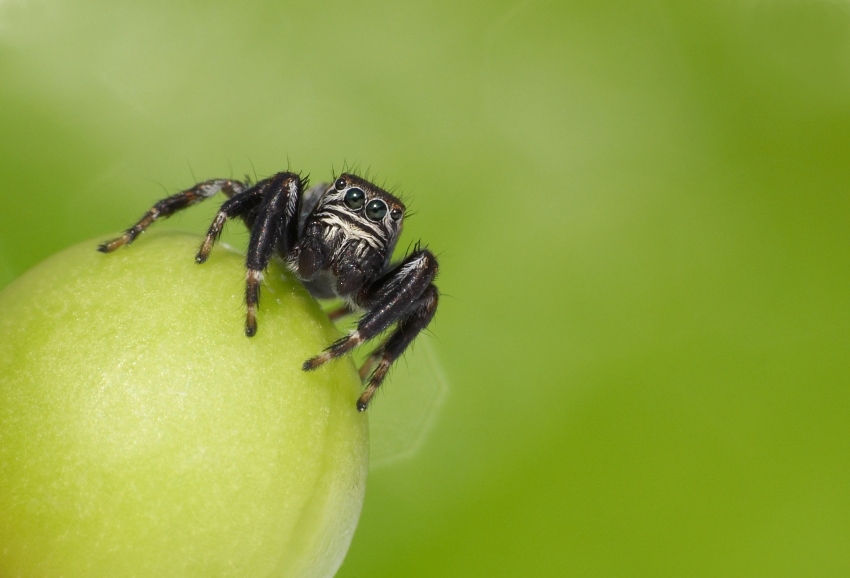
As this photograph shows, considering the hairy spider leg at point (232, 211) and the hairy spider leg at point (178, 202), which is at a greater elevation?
the hairy spider leg at point (232, 211)

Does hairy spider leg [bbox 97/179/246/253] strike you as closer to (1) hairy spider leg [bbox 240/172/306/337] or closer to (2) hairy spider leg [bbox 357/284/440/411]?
(1) hairy spider leg [bbox 240/172/306/337]

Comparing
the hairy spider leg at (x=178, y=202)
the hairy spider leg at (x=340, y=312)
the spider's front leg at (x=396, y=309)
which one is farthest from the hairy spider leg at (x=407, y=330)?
the hairy spider leg at (x=178, y=202)

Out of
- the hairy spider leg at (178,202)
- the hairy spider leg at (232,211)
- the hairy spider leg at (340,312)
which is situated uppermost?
the hairy spider leg at (232,211)

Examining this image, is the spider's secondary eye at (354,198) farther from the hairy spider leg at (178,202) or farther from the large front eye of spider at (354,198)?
the hairy spider leg at (178,202)

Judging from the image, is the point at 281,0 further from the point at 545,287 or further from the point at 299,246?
the point at 545,287

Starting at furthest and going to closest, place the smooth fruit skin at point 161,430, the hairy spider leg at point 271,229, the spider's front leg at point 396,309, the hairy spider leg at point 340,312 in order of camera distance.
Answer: the hairy spider leg at point 340,312 < the spider's front leg at point 396,309 < the hairy spider leg at point 271,229 < the smooth fruit skin at point 161,430

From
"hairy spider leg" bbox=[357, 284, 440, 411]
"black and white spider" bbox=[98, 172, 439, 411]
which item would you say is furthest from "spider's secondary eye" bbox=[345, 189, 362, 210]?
"hairy spider leg" bbox=[357, 284, 440, 411]

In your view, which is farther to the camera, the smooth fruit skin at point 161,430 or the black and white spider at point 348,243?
the black and white spider at point 348,243
